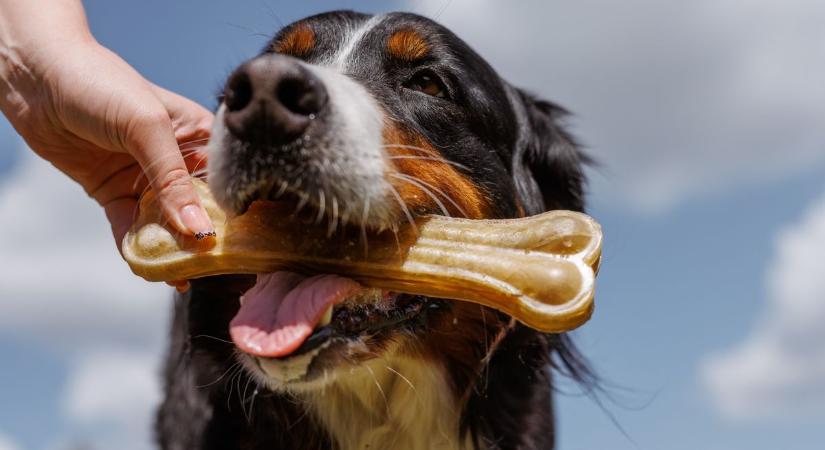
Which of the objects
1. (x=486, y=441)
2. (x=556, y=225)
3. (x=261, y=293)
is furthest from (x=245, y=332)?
(x=486, y=441)

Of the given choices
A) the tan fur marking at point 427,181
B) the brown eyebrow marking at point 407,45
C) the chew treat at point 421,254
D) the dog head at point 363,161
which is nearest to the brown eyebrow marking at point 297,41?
the dog head at point 363,161

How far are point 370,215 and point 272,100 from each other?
441mm

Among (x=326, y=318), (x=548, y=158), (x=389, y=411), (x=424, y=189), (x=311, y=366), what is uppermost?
(x=424, y=189)

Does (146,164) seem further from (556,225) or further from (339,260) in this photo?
(556,225)

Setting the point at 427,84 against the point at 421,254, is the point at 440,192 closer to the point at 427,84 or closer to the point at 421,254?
the point at 421,254

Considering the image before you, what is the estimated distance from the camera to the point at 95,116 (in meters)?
2.58

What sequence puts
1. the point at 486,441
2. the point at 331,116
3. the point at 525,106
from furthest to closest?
the point at 525,106 < the point at 486,441 < the point at 331,116

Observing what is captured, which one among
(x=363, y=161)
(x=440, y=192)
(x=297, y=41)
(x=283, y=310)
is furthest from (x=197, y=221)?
(x=297, y=41)

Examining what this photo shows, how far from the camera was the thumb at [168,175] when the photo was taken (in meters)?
2.37

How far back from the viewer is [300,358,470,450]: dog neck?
2986 millimetres

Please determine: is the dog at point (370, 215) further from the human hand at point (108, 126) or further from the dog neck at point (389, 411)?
the human hand at point (108, 126)

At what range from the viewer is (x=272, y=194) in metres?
2.32

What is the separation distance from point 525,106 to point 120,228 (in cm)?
184

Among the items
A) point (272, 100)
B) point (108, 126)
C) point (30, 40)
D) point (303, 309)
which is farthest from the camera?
point (30, 40)
